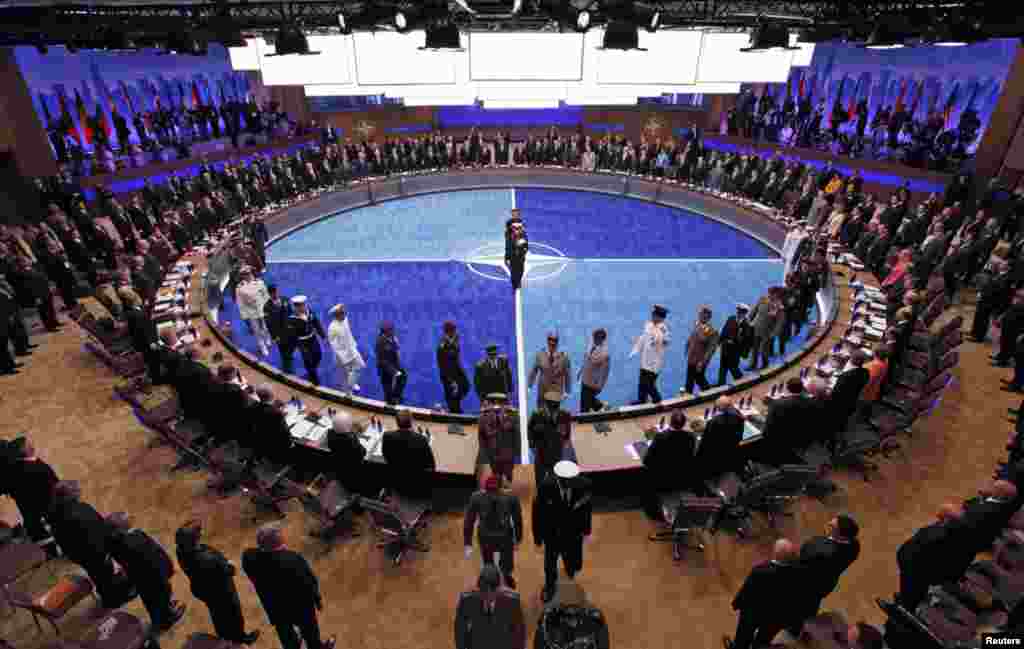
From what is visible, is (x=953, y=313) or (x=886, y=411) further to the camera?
(x=953, y=313)

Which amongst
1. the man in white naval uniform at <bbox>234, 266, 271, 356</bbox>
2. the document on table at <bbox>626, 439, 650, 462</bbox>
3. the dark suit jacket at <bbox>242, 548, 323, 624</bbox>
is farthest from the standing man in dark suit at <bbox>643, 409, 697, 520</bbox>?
the man in white naval uniform at <bbox>234, 266, 271, 356</bbox>

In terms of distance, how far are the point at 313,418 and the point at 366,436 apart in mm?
945

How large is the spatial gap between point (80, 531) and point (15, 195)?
16080 millimetres

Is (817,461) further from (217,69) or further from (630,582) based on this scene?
(217,69)

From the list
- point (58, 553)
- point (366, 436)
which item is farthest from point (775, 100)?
point (58, 553)

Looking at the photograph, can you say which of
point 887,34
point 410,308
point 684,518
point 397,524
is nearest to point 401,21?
point 410,308

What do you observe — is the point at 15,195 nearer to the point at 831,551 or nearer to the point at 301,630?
the point at 301,630

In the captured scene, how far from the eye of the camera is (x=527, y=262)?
15523 mm

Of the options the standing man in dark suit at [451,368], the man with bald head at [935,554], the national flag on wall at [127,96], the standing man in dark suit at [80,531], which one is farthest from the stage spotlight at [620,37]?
the national flag on wall at [127,96]

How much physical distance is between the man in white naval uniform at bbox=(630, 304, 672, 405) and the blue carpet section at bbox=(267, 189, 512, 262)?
28.0 feet

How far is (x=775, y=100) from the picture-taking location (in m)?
24.1

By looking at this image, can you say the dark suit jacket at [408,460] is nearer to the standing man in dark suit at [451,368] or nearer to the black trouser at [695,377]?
the standing man in dark suit at [451,368]

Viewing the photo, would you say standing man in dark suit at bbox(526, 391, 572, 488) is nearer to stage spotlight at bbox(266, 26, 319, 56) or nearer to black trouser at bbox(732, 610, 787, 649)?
black trouser at bbox(732, 610, 787, 649)

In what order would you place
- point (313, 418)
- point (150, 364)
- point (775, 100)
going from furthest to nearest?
point (775, 100) < point (150, 364) < point (313, 418)
